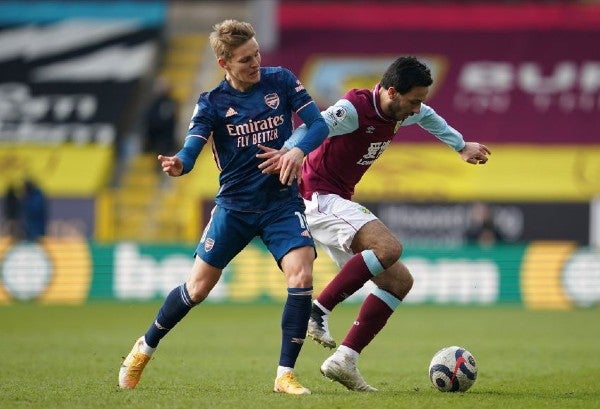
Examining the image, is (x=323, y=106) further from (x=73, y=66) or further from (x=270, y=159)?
(x=270, y=159)

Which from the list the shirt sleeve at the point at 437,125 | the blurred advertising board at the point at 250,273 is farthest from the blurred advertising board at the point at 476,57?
the shirt sleeve at the point at 437,125

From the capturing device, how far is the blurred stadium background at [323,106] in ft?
67.4

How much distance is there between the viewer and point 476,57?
28.6 meters

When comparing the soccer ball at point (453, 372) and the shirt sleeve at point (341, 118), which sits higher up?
the shirt sleeve at point (341, 118)

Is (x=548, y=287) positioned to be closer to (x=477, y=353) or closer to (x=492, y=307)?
(x=492, y=307)

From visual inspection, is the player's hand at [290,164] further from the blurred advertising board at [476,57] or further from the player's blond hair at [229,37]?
the blurred advertising board at [476,57]

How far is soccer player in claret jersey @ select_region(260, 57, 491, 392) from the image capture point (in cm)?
863

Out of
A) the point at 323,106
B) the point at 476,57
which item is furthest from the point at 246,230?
the point at 476,57

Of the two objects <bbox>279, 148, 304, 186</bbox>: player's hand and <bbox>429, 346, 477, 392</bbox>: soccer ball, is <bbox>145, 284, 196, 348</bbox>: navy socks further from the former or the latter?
<bbox>429, 346, 477, 392</bbox>: soccer ball

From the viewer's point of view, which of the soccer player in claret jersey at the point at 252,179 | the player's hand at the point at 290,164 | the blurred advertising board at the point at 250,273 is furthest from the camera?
the blurred advertising board at the point at 250,273

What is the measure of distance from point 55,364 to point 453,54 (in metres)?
19.5

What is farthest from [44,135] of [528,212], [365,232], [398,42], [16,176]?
[365,232]

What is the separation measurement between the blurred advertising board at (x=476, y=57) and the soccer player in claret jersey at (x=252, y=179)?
1861 centimetres

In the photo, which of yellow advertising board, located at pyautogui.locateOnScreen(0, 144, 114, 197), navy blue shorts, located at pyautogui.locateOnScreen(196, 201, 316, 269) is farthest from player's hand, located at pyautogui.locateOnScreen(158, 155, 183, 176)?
yellow advertising board, located at pyautogui.locateOnScreen(0, 144, 114, 197)
